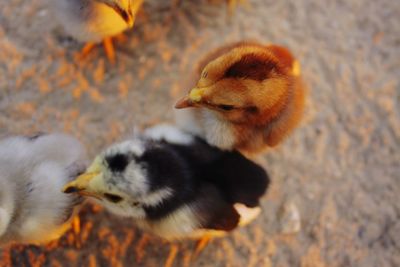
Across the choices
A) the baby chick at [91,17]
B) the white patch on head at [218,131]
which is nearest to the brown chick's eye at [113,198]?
the white patch on head at [218,131]

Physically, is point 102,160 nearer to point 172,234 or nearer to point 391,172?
point 172,234

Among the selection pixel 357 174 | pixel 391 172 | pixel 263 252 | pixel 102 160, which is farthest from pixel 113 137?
pixel 391 172

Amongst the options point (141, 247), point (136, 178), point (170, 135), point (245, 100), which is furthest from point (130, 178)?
point (141, 247)

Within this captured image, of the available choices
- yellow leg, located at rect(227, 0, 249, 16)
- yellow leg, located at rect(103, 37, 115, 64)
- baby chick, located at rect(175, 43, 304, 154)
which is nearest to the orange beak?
baby chick, located at rect(175, 43, 304, 154)

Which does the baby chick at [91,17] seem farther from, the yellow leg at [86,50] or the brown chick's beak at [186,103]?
the brown chick's beak at [186,103]

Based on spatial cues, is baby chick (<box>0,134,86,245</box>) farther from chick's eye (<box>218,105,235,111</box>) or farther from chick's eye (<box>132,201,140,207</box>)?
chick's eye (<box>218,105,235,111</box>)

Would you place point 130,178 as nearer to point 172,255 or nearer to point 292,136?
point 172,255
